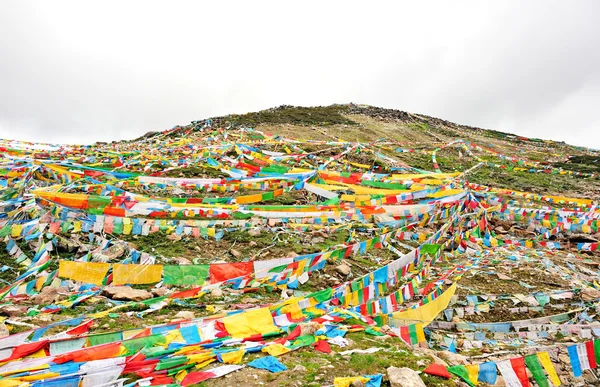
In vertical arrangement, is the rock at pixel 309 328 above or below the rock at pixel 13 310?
above

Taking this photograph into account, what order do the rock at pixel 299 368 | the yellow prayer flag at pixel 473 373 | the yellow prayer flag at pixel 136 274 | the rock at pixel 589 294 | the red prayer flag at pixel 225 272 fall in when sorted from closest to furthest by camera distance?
the rock at pixel 299 368 < the yellow prayer flag at pixel 473 373 < the yellow prayer flag at pixel 136 274 < the red prayer flag at pixel 225 272 < the rock at pixel 589 294

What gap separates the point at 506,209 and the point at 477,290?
23.2 ft

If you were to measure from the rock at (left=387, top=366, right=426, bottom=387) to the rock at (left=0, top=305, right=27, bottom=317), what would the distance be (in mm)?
4641

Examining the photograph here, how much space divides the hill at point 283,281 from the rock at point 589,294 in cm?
8

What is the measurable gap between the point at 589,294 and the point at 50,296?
32.8 feet

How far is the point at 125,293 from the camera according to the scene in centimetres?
556

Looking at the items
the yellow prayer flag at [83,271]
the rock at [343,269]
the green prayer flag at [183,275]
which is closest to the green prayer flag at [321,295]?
the rock at [343,269]

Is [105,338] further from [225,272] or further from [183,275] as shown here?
[225,272]

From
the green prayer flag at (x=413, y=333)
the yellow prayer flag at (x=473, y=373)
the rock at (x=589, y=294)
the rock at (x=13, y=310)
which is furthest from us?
the rock at (x=589, y=294)

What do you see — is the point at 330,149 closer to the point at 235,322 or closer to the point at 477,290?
the point at 477,290

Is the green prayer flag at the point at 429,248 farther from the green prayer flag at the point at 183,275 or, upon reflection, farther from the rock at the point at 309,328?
the green prayer flag at the point at 183,275

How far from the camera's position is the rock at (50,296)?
17.0 ft

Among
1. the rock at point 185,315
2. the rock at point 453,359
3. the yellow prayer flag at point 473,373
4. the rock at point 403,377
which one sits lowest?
the rock at point 453,359

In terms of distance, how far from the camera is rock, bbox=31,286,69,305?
5.19 metres
